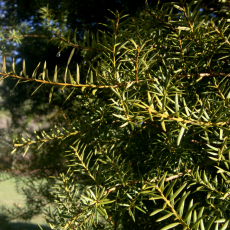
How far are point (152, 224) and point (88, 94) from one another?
0.20 metres

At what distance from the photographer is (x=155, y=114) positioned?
17 centimetres

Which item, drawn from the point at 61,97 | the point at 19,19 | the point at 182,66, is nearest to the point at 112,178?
the point at 182,66

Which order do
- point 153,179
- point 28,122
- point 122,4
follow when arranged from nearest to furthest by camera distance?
point 153,179 → point 122,4 → point 28,122

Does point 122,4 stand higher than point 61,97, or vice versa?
point 122,4

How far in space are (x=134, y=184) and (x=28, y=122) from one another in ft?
2.02

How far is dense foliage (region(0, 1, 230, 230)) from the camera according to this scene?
0.66 ft

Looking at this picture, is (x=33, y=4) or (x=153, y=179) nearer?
(x=153, y=179)

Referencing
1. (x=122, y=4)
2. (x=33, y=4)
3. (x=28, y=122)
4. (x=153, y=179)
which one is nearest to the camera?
(x=153, y=179)

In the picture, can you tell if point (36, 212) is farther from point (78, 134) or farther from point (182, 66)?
point (182, 66)

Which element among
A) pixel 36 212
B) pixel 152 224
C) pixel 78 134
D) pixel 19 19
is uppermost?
pixel 19 19

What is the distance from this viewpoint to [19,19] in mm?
807

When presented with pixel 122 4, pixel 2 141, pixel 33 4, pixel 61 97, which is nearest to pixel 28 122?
pixel 2 141

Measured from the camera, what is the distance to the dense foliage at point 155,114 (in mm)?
203

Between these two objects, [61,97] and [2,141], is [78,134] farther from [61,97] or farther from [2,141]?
[2,141]
